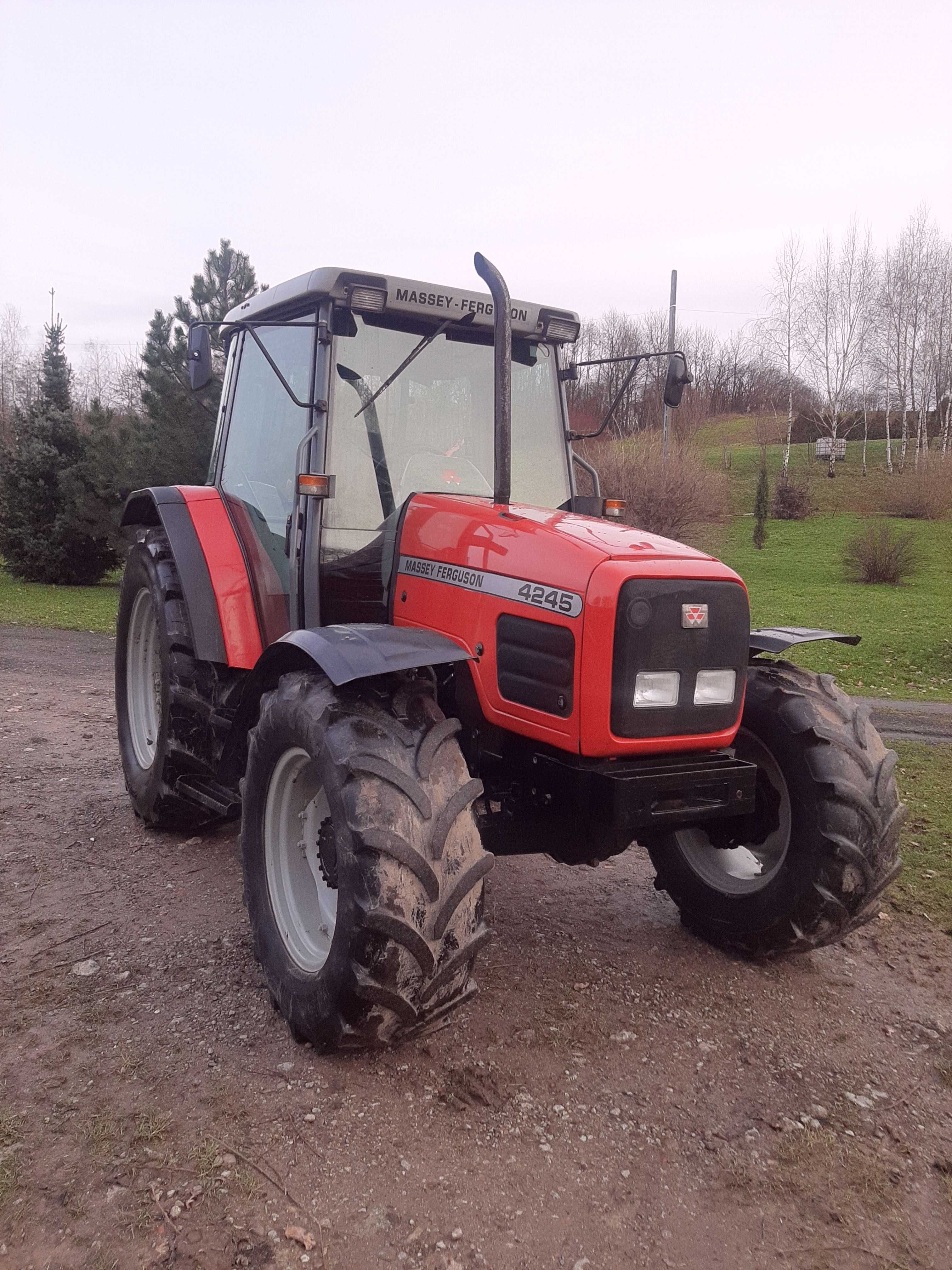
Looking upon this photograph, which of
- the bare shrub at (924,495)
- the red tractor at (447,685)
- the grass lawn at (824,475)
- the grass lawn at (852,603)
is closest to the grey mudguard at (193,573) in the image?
the red tractor at (447,685)

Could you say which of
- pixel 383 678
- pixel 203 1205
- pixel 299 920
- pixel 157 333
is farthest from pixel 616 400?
pixel 157 333

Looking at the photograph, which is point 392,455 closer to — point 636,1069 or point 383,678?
point 383,678

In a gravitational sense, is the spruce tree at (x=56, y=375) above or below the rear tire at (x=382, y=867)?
above

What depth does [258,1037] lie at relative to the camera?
10.1 ft

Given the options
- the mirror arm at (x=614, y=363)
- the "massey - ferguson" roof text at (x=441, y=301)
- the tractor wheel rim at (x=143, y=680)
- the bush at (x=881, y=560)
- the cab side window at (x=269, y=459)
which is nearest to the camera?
the "massey - ferguson" roof text at (x=441, y=301)

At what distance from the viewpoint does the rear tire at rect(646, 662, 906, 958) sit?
333 centimetres

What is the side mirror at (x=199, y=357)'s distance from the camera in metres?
4.32

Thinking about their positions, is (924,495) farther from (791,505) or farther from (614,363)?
(614,363)

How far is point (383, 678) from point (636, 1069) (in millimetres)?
1420

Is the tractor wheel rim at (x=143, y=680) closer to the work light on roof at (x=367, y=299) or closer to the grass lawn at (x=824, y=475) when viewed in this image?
the work light on roof at (x=367, y=299)

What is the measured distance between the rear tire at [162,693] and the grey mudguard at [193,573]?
0.32 ft

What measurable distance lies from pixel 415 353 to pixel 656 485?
19.9 m

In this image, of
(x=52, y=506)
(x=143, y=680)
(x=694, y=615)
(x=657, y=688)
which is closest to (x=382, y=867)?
(x=657, y=688)

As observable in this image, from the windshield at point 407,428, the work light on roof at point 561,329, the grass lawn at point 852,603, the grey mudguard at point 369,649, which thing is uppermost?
the work light on roof at point 561,329
